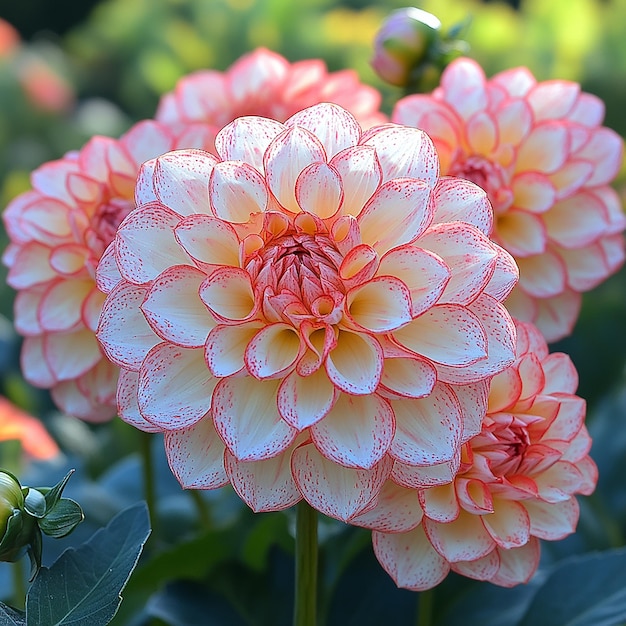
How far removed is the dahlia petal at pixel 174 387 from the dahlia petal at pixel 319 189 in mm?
97

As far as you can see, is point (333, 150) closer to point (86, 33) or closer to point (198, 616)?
point (198, 616)

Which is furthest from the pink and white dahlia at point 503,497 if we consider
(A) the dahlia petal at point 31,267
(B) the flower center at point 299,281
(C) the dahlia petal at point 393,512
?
(A) the dahlia petal at point 31,267

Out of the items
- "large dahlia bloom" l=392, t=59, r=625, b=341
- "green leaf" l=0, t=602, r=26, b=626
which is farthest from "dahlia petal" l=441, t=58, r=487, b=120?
"green leaf" l=0, t=602, r=26, b=626

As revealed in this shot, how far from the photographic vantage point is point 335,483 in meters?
0.47

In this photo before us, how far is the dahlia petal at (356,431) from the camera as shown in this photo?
1.48 feet

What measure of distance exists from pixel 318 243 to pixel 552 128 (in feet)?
0.98

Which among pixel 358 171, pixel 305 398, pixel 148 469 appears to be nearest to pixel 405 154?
pixel 358 171

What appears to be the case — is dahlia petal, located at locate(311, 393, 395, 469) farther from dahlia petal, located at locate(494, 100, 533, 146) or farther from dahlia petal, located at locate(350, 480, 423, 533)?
dahlia petal, located at locate(494, 100, 533, 146)

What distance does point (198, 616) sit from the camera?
76 centimetres

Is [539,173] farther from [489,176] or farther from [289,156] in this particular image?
[289,156]

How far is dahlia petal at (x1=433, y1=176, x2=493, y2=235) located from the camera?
50 cm

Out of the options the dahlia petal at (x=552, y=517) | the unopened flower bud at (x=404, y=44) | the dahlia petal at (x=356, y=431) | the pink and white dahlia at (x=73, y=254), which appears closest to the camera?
the dahlia petal at (x=356, y=431)

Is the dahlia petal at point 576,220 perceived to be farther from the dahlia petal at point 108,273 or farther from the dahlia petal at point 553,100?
the dahlia petal at point 108,273

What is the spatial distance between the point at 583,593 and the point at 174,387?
14.3 inches
